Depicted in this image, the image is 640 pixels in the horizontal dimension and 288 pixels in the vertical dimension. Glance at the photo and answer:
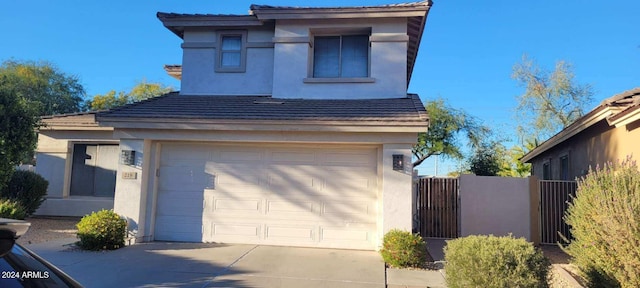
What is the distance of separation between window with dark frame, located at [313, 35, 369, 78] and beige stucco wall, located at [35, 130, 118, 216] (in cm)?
711

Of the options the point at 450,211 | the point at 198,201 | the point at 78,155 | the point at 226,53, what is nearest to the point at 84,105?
the point at 78,155

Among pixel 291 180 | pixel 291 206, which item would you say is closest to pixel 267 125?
pixel 291 180

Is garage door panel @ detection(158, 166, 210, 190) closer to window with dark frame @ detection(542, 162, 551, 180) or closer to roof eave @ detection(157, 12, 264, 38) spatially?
roof eave @ detection(157, 12, 264, 38)

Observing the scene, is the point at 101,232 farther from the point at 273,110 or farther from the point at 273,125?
the point at 273,110

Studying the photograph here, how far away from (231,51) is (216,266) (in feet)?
22.1

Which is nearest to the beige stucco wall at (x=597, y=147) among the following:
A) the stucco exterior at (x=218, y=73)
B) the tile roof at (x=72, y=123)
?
the stucco exterior at (x=218, y=73)

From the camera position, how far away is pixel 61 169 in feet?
44.3

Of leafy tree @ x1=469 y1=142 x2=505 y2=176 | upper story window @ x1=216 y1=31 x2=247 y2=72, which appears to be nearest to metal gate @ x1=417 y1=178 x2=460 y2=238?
upper story window @ x1=216 y1=31 x2=247 y2=72

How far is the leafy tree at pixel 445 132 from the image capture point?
27266mm

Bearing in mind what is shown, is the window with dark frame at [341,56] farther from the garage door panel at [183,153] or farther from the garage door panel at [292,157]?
the garage door panel at [183,153]

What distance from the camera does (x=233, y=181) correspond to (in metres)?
9.61

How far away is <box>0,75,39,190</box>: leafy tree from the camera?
10156mm

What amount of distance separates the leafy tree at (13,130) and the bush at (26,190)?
132 centimetres

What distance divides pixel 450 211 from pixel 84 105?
3011 cm
